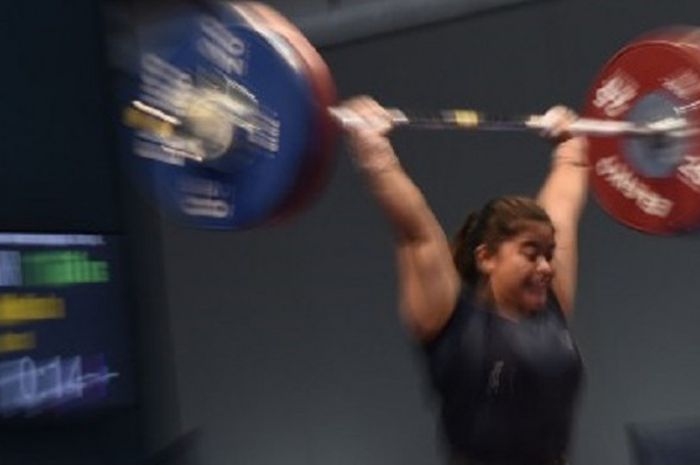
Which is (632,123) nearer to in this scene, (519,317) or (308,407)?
(519,317)

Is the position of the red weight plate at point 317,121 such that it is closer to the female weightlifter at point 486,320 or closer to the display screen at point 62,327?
the female weightlifter at point 486,320

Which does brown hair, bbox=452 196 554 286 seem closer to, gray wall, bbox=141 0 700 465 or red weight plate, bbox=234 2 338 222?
red weight plate, bbox=234 2 338 222

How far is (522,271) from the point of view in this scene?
2107 millimetres

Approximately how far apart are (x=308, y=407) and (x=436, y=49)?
45.7 inches

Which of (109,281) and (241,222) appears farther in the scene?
(109,281)

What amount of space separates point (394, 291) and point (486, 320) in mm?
2078

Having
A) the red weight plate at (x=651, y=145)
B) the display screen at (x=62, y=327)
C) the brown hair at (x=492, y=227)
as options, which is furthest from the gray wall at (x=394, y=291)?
the brown hair at (x=492, y=227)

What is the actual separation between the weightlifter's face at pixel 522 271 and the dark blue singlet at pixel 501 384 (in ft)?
0.12

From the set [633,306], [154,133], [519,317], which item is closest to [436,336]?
[519,317]

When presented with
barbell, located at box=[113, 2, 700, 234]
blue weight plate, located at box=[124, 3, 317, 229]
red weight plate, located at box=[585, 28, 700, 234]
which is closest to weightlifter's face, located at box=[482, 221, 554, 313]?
barbell, located at box=[113, 2, 700, 234]

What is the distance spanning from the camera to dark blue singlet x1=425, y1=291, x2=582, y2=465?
6.70 feet

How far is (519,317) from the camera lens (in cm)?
212

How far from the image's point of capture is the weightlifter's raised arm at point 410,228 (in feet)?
6.62

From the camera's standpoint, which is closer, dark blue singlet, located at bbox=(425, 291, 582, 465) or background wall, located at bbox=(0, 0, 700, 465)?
dark blue singlet, located at bbox=(425, 291, 582, 465)
